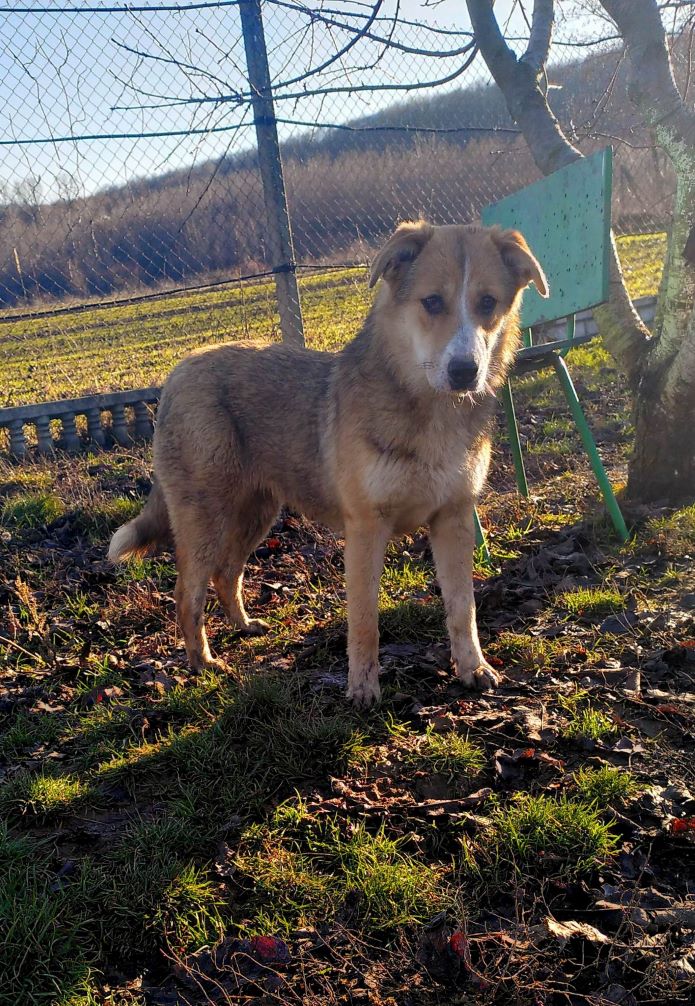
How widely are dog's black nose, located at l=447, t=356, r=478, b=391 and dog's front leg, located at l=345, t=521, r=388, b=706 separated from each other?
2.16 ft

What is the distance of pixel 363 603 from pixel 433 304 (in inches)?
48.6

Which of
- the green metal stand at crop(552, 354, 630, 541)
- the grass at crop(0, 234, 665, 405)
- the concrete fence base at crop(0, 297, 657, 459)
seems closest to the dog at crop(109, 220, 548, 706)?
the green metal stand at crop(552, 354, 630, 541)

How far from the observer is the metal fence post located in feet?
18.6

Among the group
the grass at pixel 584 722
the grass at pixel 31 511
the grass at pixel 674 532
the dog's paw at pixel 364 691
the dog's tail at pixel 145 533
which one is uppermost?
the dog's tail at pixel 145 533

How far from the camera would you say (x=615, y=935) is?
2033 mm

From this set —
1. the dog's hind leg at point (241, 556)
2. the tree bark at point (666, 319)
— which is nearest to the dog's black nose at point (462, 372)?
the dog's hind leg at point (241, 556)

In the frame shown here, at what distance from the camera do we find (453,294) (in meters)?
3.17

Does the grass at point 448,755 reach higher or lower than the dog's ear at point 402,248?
lower

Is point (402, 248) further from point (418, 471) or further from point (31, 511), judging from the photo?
point (31, 511)

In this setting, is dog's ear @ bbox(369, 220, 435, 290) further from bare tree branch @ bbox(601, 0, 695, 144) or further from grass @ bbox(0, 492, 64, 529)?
grass @ bbox(0, 492, 64, 529)

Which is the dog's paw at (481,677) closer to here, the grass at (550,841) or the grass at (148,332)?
the grass at (550,841)

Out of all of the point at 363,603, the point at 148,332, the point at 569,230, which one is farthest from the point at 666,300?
the point at 148,332

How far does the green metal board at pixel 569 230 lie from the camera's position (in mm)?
4184

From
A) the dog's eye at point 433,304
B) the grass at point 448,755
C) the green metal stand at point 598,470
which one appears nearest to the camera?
the grass at point 448,755
